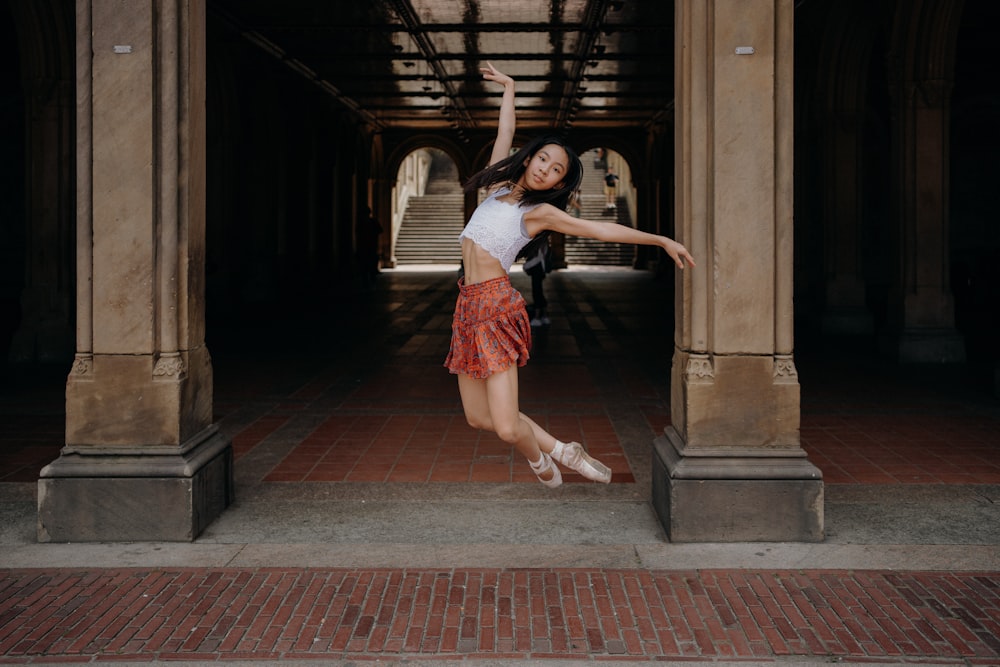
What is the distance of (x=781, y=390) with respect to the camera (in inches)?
178

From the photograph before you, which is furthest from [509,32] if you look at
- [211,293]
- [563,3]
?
[211,293]

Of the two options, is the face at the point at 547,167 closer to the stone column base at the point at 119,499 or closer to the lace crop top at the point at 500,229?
the lace crop top at the point at 500,229

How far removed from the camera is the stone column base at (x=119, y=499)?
4430 millimetres

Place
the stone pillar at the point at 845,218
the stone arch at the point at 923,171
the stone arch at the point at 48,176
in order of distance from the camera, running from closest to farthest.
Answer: the stone arch at the point at 48,176, the stone arch at the point at 923,171, the stone pillar at the point at 845,218

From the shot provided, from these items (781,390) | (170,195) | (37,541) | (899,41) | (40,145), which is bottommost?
(37,541)

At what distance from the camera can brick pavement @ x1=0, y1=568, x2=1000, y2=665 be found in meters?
3.22

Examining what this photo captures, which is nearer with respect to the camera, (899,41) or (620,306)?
(899,41)

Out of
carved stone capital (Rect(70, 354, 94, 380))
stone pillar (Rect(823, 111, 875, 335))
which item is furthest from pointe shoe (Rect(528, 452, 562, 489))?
stone pillar (Rect(823, 111, 875, 335))

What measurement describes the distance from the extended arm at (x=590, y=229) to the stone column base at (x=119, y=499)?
212cm

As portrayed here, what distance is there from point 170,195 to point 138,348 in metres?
0.79

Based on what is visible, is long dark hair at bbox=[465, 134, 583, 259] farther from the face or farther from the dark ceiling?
the dark ceiling

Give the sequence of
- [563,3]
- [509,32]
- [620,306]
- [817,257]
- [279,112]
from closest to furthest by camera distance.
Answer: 1. [563,3]
2. [817,257]
3. [509,32]
4. [620,306]
5. [279,112]

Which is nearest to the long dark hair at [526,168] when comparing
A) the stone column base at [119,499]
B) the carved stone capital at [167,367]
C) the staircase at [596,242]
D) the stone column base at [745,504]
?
the stone column base at [745,504]

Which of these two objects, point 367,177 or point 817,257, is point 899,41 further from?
point 367,177
